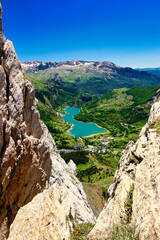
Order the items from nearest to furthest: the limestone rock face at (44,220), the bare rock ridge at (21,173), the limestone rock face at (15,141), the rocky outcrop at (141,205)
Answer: the rocky outcrop at (141,205)
the limestone rock face at (44,220)
the bare rock ridge at (21,173)
the limestone rock face at (15,141)

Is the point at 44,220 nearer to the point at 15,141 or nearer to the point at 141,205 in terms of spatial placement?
the point at 15,141

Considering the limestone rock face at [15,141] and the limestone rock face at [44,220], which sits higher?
the limestone rock face at [15,141]

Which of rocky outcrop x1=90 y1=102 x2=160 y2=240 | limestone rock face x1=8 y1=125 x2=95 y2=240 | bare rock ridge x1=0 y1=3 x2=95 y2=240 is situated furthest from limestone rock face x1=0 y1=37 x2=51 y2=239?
rocky outcrop x1=90 y1=102 x2=160 y2=240

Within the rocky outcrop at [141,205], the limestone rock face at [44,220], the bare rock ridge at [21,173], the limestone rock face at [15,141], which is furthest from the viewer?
the limestone rock face at [15,141]

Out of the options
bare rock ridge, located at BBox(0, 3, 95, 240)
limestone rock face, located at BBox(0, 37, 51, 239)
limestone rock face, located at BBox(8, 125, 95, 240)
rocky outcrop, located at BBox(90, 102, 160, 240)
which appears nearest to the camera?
rocky outcrop, located at BBox(90, 102, 160, 240)

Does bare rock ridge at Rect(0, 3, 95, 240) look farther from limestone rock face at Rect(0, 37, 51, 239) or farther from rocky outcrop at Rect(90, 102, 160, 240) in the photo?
rocky outcrop at Rect(90, 102, 160, 240)

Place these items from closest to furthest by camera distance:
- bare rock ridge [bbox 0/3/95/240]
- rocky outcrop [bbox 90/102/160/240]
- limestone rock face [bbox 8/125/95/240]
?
1. rocky outcrop [bbox 90/102/160/240]
2. limestone rock face [bbox 8/125/95/240]
3. bare rock ridge [bbox 0/3/95/240]

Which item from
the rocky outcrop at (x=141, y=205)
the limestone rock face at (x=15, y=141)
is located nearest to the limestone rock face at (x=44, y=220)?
the limestone rock face at (x=15, y=141)

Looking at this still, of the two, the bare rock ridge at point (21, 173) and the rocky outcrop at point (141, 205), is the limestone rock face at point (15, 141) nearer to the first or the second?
the bare rock ridge at point (21, 173)

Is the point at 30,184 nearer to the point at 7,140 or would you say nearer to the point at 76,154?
the point at 7,140
